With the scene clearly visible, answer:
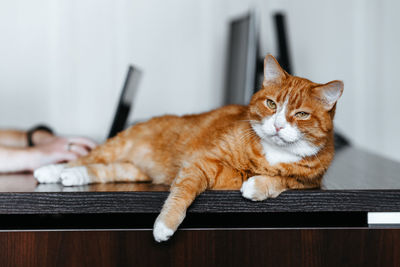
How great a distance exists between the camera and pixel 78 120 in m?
2.65

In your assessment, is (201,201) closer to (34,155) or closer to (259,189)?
(259,189)

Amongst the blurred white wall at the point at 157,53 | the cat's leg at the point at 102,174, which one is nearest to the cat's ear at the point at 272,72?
the cat's leg at the point at 102,174

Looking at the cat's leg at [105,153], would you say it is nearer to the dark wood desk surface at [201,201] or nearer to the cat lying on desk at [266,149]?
the cat lying on desk at [266,149]

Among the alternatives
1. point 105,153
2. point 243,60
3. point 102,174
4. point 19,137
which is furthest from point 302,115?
point 19,137

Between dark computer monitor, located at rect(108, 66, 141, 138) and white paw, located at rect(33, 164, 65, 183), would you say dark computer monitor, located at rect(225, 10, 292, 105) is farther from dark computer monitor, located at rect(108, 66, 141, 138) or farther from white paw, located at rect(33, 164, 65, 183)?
white paw, located at rect(33, 164, 65, 183)

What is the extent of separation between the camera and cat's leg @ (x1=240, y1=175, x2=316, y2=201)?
0.76 m

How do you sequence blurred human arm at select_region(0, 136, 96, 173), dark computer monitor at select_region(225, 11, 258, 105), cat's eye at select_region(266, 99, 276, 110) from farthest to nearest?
dark computer monitor at select_region(225, 11, 258, 105), blurred human arm at select_region(0, 136, 96, 173), cat's eye at select_region(266, 99, 276, 110)

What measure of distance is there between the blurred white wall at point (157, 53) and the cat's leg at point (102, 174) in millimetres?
1499

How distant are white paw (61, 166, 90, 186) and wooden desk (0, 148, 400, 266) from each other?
13 centimetres

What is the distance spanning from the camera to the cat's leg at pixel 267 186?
762 mm

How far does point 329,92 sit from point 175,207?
1.40 ft

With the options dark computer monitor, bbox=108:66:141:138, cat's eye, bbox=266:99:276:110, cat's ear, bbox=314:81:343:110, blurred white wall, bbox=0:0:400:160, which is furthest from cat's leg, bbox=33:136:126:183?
blurred white wall, bbox=0:0:400:160

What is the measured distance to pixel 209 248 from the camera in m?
0.76

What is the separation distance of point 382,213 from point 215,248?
0.31m
